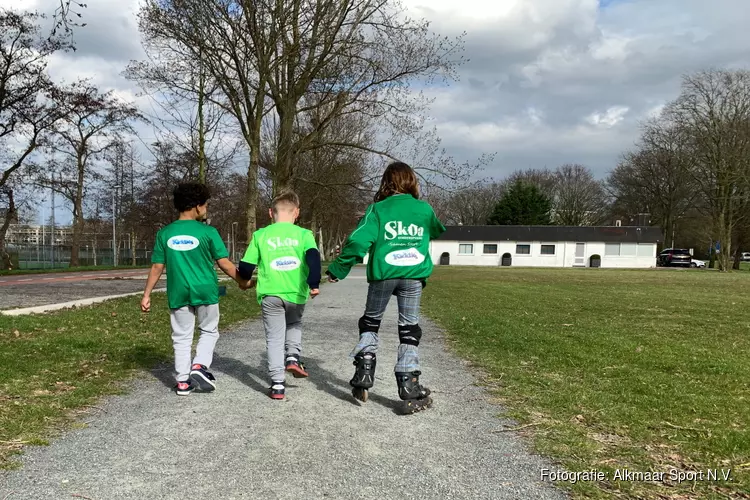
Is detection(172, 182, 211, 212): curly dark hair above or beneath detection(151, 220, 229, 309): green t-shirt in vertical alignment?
above

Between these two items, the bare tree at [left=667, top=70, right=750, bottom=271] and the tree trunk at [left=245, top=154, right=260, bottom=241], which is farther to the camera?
the bare tree at [left=667, top=70, right=750, bottom=271]

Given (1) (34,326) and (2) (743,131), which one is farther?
(2) (743,131)

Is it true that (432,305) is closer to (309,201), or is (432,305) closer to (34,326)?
(34,326)

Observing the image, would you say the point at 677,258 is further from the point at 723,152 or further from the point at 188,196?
the point at 188,196

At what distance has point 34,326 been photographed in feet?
26.5

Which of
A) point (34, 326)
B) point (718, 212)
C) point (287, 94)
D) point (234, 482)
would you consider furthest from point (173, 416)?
point (718, 212)

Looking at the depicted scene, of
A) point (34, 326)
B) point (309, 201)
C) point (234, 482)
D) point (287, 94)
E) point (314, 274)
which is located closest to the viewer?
point (234, 482)

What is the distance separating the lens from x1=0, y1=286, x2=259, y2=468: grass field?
3793mm

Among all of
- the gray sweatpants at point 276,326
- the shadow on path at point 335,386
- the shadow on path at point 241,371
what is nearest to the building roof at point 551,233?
the shadow on path at point 241,371

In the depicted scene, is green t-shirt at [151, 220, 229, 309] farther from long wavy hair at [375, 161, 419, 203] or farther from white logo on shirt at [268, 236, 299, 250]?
long wavy hair at [375, 161, 419, 203]

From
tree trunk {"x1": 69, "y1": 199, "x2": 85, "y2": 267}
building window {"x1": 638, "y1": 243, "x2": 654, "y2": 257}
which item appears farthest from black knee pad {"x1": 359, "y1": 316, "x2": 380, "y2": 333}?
building window {"x1": 638, "y1": 243, "x2": 654, "y2": 257}

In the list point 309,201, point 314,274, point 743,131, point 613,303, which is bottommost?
point 613,303

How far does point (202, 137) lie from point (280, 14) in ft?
19.0

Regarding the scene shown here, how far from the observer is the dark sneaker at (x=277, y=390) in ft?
14.5
